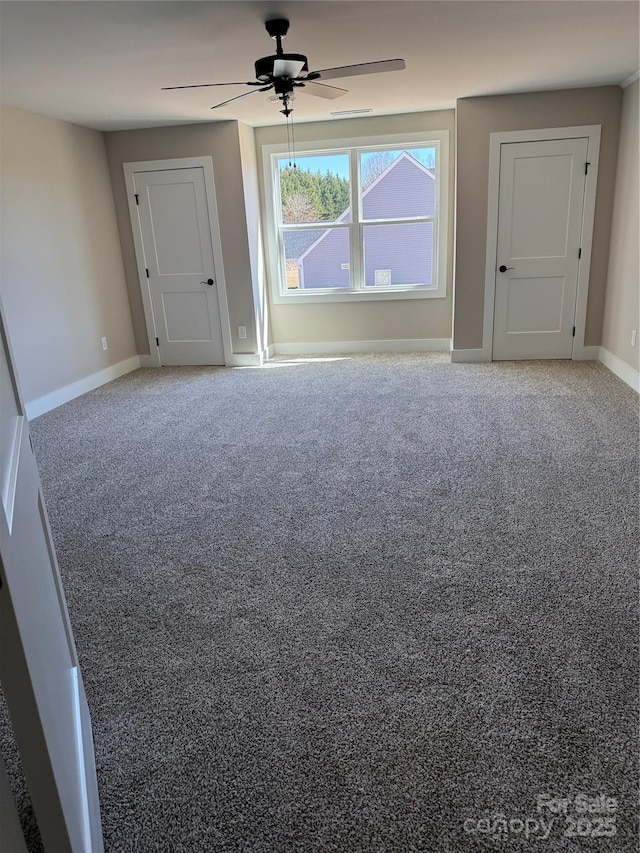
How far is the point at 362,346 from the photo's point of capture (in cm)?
Answer: 667

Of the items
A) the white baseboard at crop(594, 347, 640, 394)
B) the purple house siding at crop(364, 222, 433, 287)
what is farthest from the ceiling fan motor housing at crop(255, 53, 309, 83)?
the white baseboard at crop(594, 347, 640, 394)

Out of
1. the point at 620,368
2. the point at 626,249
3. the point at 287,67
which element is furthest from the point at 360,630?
the point at 626,249

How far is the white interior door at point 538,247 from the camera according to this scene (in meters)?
5.24

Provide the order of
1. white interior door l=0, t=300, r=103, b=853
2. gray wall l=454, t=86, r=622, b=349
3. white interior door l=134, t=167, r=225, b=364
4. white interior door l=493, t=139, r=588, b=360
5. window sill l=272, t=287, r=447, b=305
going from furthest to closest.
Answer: window sill l=272, t=287, r=447, b=305 → white interior door l=134, t=167, r=225, b=364 → white interior door l=493, t=139, r=588, b=360 → gray wall l=454, t=86, r=622, b=349 → white interior door l=0, t=300, r=103, b=853

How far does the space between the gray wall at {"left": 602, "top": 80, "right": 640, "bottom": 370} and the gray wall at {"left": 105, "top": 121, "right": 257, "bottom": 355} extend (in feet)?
11.6

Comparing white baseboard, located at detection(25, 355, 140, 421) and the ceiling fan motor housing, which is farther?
white baseboard, located at detection(25, 355, 140, 421)

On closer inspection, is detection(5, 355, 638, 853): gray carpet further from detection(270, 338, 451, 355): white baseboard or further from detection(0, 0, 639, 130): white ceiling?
detection(270, 338, 451, 355): white baseboard

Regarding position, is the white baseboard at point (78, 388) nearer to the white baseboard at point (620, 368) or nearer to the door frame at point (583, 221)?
the door frame at point (583, 221)

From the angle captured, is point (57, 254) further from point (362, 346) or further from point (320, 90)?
point (362, 346)

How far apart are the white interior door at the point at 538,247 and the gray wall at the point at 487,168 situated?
0.16 meters

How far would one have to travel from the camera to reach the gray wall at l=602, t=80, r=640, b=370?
4.69 m

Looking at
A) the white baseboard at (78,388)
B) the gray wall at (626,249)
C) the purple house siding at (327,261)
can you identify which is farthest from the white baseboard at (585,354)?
the white baseboard at (78,388)

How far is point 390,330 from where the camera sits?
658 cm

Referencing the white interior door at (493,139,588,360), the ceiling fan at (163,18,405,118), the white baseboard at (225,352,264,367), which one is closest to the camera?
the ceiling fan at (163,18,405,118)
